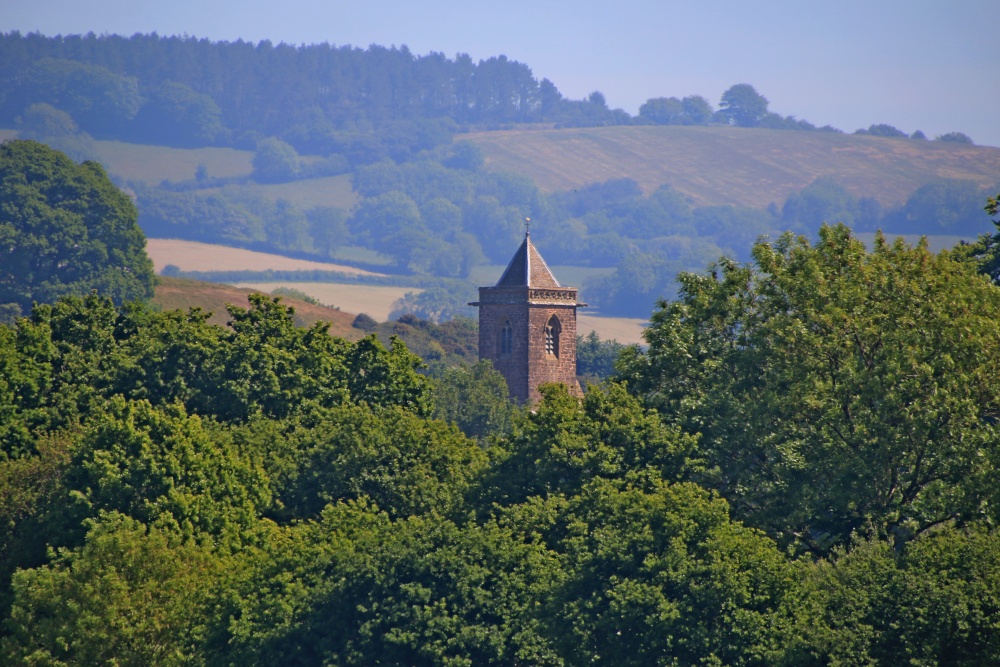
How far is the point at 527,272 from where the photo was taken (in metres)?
88.4

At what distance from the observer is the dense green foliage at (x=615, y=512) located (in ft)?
113

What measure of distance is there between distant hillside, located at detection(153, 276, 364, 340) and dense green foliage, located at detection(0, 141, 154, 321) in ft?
7.62

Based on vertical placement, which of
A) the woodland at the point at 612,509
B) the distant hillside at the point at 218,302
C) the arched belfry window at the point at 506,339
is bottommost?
the distant hillside at the point at 218,302

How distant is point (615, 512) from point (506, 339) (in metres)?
52.4

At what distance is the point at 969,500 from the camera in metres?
35.3

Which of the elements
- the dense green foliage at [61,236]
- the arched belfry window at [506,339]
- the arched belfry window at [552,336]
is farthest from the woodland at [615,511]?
the dense green foliage at [61,236]

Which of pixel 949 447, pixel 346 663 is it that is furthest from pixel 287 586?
pixel 949 447

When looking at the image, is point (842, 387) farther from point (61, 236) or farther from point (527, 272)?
point (61, 236)

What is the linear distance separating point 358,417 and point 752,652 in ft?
56.6

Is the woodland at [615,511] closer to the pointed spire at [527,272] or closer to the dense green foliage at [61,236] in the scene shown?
the pointed spire at [527,272]

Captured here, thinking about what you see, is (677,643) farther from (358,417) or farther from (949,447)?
(358,417)

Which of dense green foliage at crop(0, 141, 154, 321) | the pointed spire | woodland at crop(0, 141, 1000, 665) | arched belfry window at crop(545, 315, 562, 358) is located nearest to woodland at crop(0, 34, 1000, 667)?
woodland at crop(0, 141, 1000, 665)

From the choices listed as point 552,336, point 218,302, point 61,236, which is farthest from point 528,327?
point 61,236

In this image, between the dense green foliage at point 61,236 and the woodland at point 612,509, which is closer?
the woodland at point 612,509
